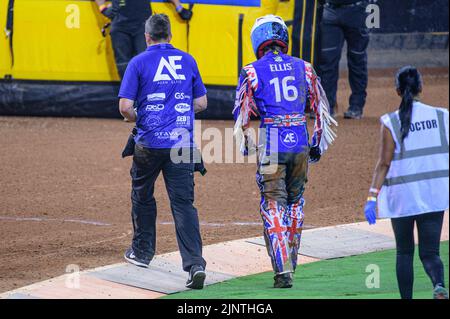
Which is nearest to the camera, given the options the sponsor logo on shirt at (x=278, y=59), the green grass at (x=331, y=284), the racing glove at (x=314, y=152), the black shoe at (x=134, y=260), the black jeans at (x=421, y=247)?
the black jeans at (x=421, y=247)

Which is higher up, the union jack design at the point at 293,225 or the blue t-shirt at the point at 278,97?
the blue t-shirt at the point at 278,97

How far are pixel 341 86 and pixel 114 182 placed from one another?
778 centimetres

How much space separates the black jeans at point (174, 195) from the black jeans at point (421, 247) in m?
1.70

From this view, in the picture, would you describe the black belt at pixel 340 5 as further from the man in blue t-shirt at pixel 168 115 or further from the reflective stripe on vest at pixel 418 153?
the reflective stripe on vest at pixel 418 153

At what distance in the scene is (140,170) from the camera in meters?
8.35

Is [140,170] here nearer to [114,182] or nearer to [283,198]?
[283,198]

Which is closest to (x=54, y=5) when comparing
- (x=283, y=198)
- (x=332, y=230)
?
(x=332, y=230)

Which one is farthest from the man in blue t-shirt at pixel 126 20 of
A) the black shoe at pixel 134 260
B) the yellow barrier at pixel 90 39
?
the black shoe at pixel 134 260

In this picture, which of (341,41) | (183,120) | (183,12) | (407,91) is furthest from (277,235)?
(341,41)

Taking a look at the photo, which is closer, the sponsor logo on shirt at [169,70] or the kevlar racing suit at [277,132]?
the kevlar racing suit at [277,132]

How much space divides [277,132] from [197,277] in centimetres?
119

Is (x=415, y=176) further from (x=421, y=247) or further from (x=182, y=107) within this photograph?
(x=182, y=107)

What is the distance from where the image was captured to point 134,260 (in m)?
8.64

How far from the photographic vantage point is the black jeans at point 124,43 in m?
15.3
